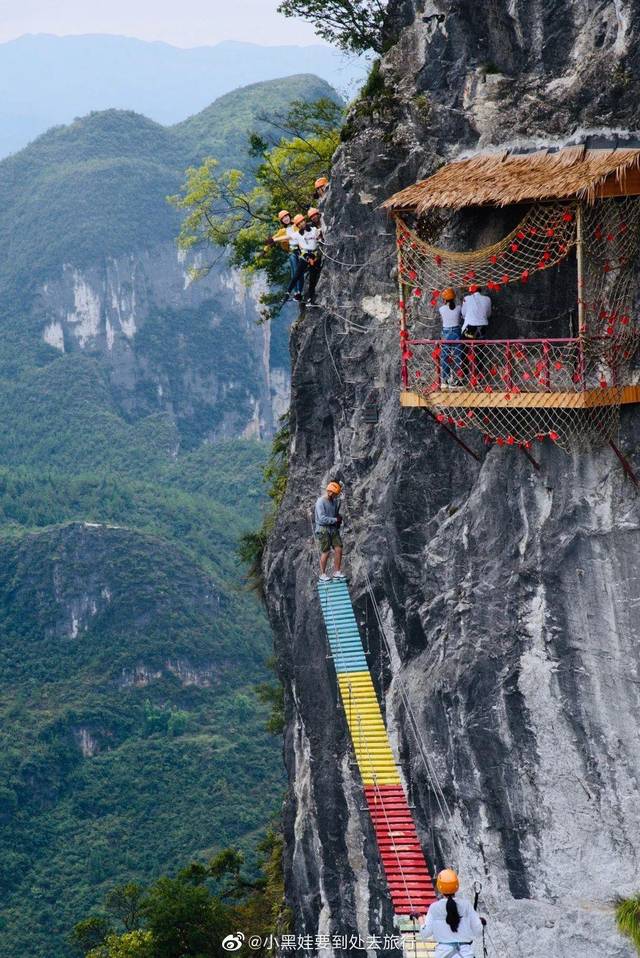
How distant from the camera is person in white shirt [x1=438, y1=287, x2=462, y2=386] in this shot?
14.4 m

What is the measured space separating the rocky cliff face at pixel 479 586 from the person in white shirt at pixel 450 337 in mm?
766

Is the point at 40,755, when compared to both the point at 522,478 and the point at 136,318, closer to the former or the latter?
the point at 522,478

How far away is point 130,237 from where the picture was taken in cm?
9119

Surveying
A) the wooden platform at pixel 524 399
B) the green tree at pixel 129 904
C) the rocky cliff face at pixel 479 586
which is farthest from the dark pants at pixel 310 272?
the green tree at pixel 129 904

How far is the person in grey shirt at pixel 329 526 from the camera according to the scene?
53.4ft

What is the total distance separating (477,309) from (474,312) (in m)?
0.04

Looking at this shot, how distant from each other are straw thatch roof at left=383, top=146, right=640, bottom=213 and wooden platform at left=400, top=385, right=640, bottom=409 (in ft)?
5.21

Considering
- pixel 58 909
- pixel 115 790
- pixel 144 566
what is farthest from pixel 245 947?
pixel 144 566

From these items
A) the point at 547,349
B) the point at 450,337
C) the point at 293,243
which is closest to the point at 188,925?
the point at 293,243

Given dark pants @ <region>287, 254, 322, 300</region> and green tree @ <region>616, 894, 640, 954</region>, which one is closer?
green tree @ <region>616, 894, 640, 954</region>

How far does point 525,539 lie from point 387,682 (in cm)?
243

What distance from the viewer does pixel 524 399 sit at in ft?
44.7

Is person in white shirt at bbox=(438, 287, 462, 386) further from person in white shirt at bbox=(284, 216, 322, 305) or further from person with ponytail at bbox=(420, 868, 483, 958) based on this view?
person with ponytail at bbox=(420, 868, 483, 958)

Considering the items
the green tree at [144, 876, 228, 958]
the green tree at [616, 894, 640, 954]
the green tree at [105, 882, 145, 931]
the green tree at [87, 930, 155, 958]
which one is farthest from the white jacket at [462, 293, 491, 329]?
the green tree at [105, 882, 145, 931]
